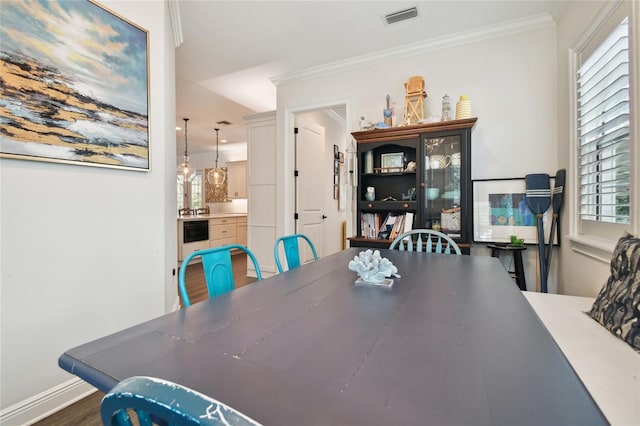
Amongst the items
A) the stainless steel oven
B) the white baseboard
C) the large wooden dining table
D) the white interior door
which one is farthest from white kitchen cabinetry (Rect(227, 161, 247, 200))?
the large wooden dining table

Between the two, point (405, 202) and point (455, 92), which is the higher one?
point (455, 92)

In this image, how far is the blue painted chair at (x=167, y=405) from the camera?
314mm

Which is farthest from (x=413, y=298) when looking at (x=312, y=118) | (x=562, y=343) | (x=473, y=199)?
(x=312, y=118)

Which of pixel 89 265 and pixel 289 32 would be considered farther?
pixel 289 32

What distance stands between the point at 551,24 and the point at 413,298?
3.05m

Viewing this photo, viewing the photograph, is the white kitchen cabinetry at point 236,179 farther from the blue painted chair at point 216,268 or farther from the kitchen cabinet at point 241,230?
the blue painted chair at point 216,268

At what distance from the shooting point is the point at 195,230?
5.72 m

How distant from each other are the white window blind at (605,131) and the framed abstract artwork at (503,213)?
458 millimetres

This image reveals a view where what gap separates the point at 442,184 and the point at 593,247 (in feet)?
3.96

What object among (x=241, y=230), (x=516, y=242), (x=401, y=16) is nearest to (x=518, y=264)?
(x=516, y=242)

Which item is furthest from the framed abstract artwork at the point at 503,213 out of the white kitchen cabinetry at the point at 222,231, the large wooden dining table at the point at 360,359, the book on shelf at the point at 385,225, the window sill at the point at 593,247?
the white kitchen cabinetry at the point at 222,231

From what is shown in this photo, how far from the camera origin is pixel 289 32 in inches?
112

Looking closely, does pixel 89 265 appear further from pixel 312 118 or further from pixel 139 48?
pixel 312 118

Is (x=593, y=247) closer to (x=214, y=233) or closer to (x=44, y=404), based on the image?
(x=44, y=404)
